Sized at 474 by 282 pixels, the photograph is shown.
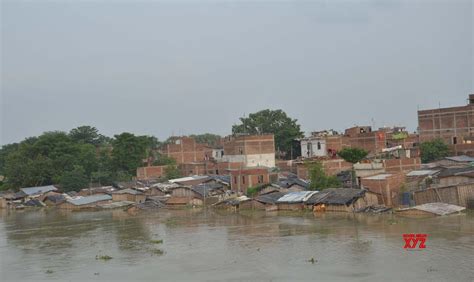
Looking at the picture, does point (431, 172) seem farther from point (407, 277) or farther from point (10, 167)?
point (10, 167)

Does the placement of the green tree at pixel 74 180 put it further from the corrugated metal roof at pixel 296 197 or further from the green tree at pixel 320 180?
the green tree at pixel 320 180

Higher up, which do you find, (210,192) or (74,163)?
(74,163)

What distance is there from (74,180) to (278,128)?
22.8 m

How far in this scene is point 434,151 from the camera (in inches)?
1736

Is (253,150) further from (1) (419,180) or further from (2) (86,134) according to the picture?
(2) (86,134)

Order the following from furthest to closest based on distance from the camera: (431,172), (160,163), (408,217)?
(160,163) < (431,172) < (408,217)

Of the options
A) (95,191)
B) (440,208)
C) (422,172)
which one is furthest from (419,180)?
(95,191)

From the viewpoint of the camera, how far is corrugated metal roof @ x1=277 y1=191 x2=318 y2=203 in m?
32.6

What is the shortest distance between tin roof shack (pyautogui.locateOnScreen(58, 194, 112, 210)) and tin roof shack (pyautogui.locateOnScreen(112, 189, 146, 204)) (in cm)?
54

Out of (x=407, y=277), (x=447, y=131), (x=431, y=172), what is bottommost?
(x=407, y=277)

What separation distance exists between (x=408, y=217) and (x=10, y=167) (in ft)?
137

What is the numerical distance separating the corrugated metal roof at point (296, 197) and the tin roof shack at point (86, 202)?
15562mm

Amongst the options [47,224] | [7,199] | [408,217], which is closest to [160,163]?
[7,199]

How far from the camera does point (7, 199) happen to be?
163 feet
